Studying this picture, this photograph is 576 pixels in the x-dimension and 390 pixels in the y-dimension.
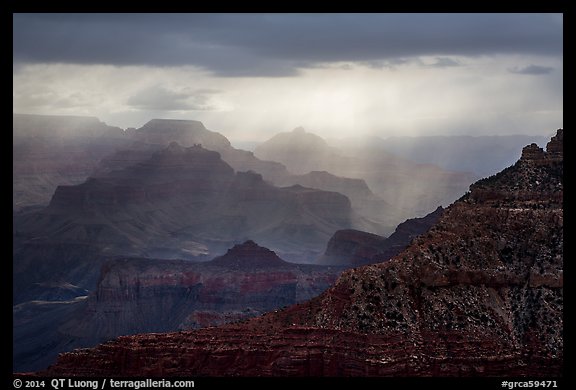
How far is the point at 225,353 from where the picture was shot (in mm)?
62344

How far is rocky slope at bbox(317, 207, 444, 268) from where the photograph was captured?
439ft

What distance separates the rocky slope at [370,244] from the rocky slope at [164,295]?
15.8 feet

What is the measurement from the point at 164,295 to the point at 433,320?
80.7 meters

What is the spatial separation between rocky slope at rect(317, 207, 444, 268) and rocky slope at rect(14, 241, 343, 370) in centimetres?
482

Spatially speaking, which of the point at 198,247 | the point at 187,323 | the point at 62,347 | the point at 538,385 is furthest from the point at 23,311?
the point at 538,385

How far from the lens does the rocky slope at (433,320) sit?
5969cm

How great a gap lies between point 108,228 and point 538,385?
457ft

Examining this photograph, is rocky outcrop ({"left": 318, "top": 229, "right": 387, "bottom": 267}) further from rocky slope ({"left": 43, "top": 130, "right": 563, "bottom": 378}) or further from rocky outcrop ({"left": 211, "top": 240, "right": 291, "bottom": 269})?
rocky slope ({"left": 43, "top": 130, "right": 563, "bottom": 378})

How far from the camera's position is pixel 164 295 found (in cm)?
13912

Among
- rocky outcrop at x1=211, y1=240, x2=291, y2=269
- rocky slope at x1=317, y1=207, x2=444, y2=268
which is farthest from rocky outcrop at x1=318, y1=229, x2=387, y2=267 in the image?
rocky outcrop at x1=211, y1=240, x2=291, y2=269

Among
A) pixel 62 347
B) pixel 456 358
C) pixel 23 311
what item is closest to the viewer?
pixel 456 358

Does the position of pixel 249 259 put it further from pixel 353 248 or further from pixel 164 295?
pixel 353 248

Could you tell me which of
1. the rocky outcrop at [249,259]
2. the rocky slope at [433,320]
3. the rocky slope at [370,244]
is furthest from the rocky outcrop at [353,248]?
the rocky slope at [433,320]
